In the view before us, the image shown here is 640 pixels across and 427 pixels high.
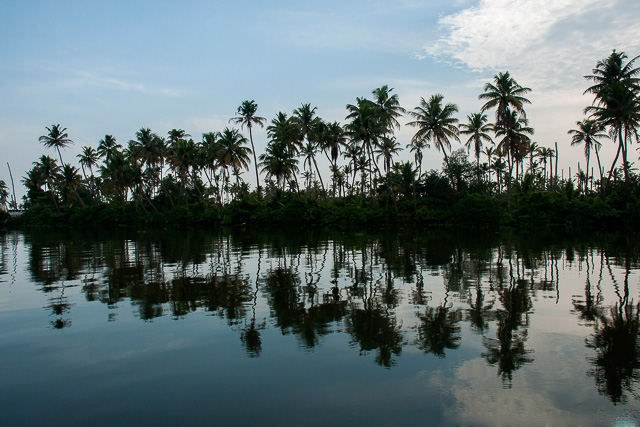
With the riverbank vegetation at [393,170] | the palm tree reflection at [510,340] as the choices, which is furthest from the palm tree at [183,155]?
the palm tree reflection at [510,340]

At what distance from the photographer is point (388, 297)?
9.81 meters

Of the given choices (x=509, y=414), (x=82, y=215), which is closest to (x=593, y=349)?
(x=509, y=414)

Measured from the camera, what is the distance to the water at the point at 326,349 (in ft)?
15.1

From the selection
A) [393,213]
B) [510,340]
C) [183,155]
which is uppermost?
[183,155]

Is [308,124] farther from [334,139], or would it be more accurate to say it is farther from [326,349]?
[326,349]

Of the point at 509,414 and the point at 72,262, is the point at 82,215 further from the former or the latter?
the point at 509,414

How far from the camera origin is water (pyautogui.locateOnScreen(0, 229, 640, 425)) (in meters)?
4.61

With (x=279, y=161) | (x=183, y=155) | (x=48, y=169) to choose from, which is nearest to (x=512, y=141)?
(x=279, y=161)

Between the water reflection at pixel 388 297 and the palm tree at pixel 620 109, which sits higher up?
the palm tree at pixel 620 109

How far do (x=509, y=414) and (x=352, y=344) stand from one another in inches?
102

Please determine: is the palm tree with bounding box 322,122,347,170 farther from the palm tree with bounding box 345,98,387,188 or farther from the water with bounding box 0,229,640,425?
the water with bounding box 0,229,640,425

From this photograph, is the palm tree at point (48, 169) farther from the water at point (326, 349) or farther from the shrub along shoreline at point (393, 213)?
the water at point (326, 349)

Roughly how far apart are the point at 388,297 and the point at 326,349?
369 cm

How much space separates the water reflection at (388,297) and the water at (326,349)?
0.05m
